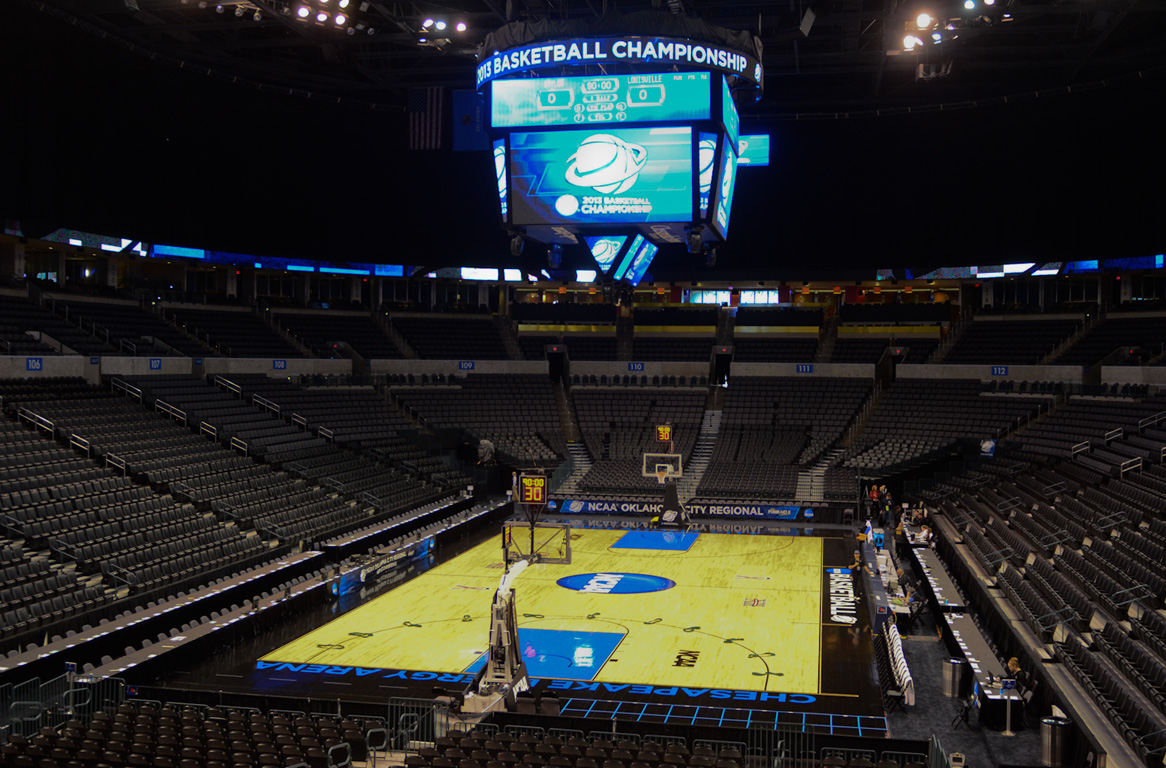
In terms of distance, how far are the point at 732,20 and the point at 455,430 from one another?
19929mm

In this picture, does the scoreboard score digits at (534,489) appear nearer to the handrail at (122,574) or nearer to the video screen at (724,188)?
the handrail at (122,574)

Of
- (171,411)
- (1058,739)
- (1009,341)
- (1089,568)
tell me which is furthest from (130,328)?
(1009,341)

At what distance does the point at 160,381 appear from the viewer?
115ft

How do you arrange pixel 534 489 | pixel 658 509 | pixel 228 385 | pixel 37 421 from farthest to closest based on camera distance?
pixel 228 385 → pixel 658 509 → pixel 37 421 → pixel 534 489

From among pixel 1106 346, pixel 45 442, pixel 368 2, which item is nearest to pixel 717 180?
pixel 368 2

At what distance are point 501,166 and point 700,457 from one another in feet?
61.6

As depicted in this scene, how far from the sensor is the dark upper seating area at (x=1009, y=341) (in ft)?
146

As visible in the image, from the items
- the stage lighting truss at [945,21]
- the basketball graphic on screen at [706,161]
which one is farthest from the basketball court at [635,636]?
the stage lighting truss at [945,21]

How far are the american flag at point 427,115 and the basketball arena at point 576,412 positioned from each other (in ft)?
0.54

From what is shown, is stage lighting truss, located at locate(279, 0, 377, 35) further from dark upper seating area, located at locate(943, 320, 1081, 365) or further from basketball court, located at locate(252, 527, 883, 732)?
dark upper seating area, located at locate(943, 320, 1081, 365)

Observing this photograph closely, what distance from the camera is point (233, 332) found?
1708 inches

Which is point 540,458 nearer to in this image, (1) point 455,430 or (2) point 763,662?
(1) point 455,430

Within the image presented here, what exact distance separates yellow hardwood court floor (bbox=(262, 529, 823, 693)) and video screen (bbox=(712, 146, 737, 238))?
10.1 m

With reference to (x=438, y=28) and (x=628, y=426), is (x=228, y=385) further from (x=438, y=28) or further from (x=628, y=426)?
(x=628, y=426)
